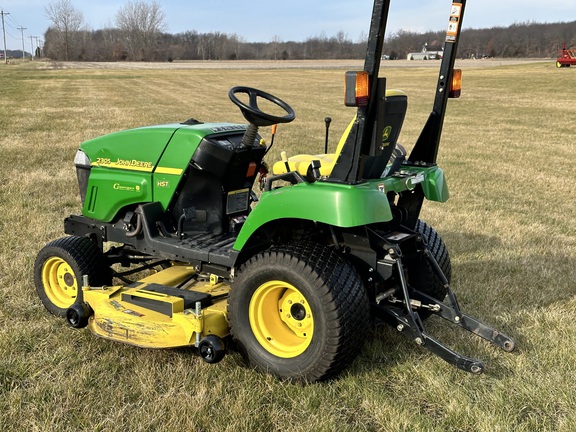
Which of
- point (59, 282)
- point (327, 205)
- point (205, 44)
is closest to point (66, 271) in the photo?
point (59, 282)

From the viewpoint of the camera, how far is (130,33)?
96312 mm

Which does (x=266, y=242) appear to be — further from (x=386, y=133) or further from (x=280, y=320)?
(x=386, y=133)

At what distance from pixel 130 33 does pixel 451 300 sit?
102 meters

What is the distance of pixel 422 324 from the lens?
9.73 feet

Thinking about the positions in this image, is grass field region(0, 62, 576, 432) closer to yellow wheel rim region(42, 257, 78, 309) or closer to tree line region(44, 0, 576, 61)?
yellow wheel rim region(42, 257, 78, 309)

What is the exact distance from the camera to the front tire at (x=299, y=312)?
8.76 feet

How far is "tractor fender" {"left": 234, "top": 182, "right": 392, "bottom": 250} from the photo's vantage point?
2574 millimetres

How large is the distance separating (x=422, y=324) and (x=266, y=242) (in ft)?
3.05

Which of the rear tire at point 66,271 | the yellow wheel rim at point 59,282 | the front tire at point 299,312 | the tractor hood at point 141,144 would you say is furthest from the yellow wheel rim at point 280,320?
the yellow wheel rim at point 59,282

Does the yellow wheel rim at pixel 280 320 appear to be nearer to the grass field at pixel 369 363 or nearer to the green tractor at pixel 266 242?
the green tractor at pixel 266 242

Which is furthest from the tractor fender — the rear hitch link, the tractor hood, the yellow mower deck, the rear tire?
the rear tire

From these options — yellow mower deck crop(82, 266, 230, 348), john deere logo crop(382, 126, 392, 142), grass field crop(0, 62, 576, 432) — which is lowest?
grass field crop(0, 62, 576, 432)

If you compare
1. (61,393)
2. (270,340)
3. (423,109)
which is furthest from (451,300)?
(423,109)

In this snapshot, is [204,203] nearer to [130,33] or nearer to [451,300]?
[451,300]
